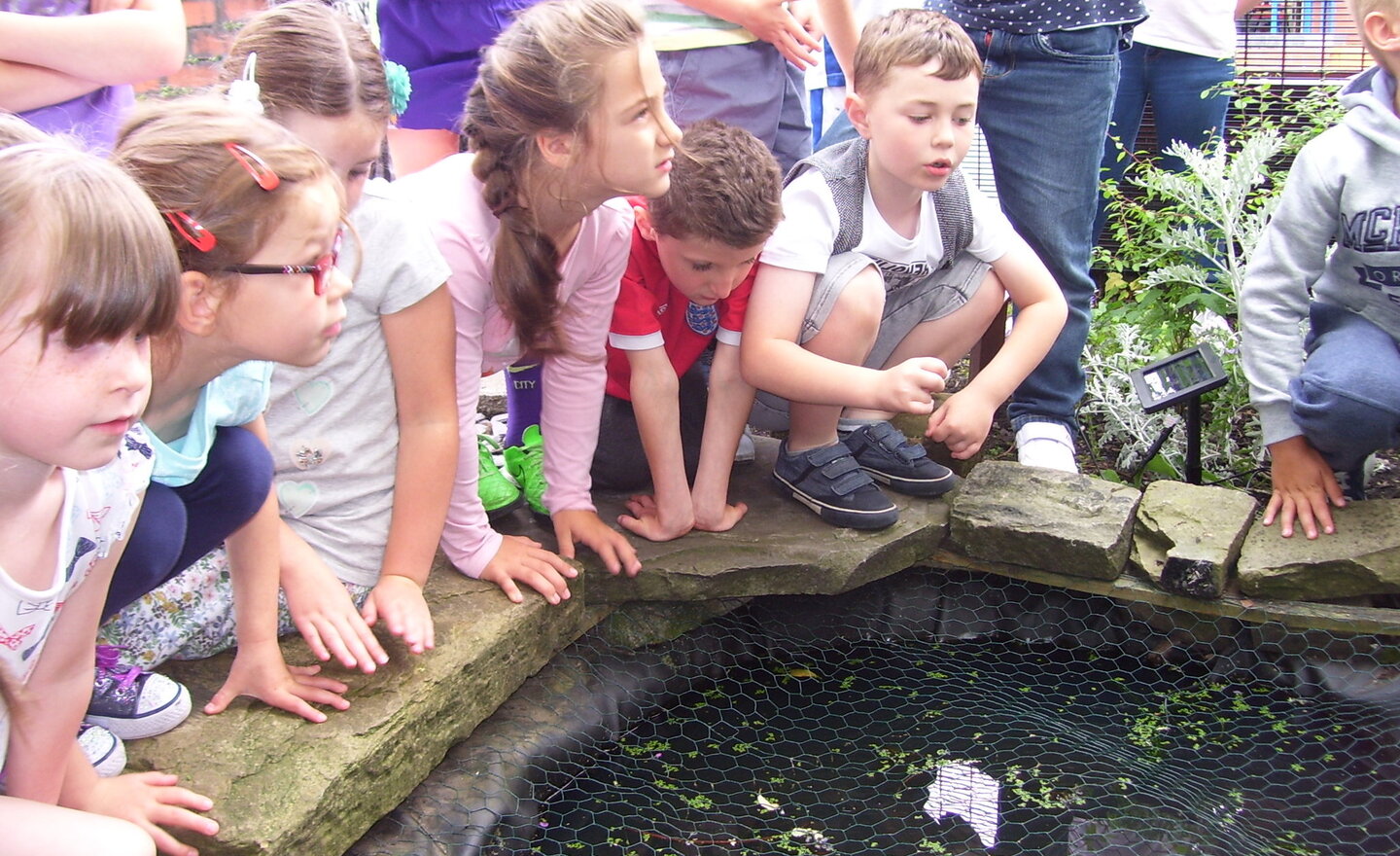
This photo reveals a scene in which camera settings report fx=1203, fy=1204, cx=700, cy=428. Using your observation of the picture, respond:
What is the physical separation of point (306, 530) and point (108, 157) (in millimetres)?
714

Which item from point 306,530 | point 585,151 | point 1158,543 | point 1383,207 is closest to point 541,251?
point 585,151

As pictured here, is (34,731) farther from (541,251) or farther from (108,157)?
(541,251)

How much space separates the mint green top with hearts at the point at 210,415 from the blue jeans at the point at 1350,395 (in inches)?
75.9

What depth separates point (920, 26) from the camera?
93.1 inches

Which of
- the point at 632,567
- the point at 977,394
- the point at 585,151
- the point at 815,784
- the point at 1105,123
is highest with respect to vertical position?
the point at 585,151

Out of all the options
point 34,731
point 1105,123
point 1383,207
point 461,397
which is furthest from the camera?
point 1105,123

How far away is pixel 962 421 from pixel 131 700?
1.53 m

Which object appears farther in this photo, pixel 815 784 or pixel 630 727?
pixel 630 727

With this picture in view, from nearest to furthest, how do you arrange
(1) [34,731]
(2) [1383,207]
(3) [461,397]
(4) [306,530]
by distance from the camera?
(1) [34,731], (4) [306,530], (3) [461,397], (2) [1383,207]

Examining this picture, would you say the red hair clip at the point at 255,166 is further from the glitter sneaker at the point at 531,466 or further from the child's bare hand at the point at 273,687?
the glitter sneaker at the point at 531,466

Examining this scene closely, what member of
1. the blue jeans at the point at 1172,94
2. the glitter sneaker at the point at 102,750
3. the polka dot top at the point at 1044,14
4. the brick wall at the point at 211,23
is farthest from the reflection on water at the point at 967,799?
the brick wall at the point at 211,23

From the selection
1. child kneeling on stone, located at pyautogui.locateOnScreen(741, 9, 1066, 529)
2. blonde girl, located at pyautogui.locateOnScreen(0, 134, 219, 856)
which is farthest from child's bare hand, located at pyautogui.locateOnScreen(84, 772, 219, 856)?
child kneeling on stone, located at pyautogui.locateOnScreen(741, 9, 1066, 529)

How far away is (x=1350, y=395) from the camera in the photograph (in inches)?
90.4

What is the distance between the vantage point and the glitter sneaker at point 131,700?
1622mm
